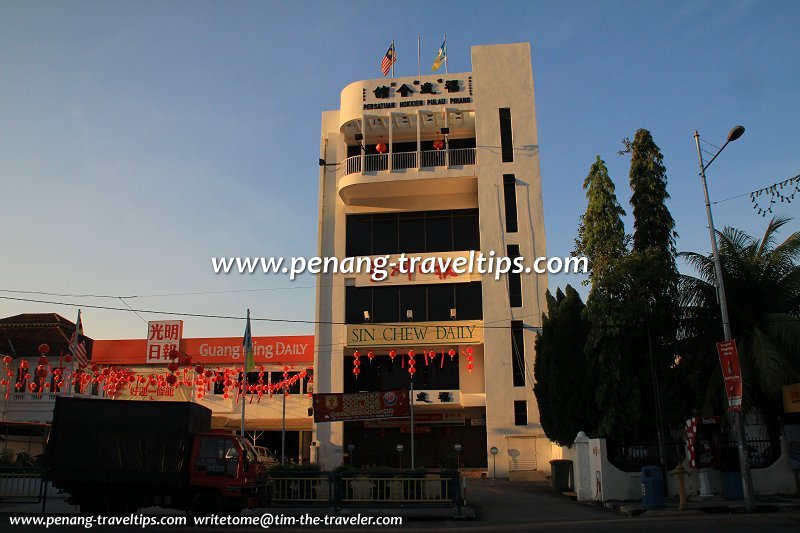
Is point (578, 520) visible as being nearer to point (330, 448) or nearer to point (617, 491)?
point (617, 491)

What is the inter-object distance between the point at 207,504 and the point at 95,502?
2544mm

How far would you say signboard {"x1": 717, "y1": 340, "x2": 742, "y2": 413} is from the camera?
699 inches

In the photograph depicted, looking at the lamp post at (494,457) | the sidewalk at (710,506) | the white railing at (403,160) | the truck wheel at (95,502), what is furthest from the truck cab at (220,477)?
the white railing at (403,160)

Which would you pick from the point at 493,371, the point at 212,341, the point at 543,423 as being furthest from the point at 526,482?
the point at 212,341

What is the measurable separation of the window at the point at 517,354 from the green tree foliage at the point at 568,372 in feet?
22.0

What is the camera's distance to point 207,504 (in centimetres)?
1567

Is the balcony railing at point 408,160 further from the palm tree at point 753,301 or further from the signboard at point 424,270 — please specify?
the palm tree at point 753,301

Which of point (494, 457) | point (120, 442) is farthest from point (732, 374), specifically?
point (494, 457)

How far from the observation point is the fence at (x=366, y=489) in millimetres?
17906

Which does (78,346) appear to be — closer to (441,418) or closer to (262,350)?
(262,350)

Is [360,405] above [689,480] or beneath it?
above

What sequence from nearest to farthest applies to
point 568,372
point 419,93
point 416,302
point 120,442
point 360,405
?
point 120,442 → point 360,405 → point 568,372 → point 416,302 → point 419,93

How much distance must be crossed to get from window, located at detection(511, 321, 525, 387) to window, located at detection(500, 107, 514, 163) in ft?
30.0

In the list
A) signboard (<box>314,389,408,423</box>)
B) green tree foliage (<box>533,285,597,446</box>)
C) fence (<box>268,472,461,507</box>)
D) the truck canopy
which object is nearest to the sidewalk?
fence (<box>268,472,461,507</box>)
